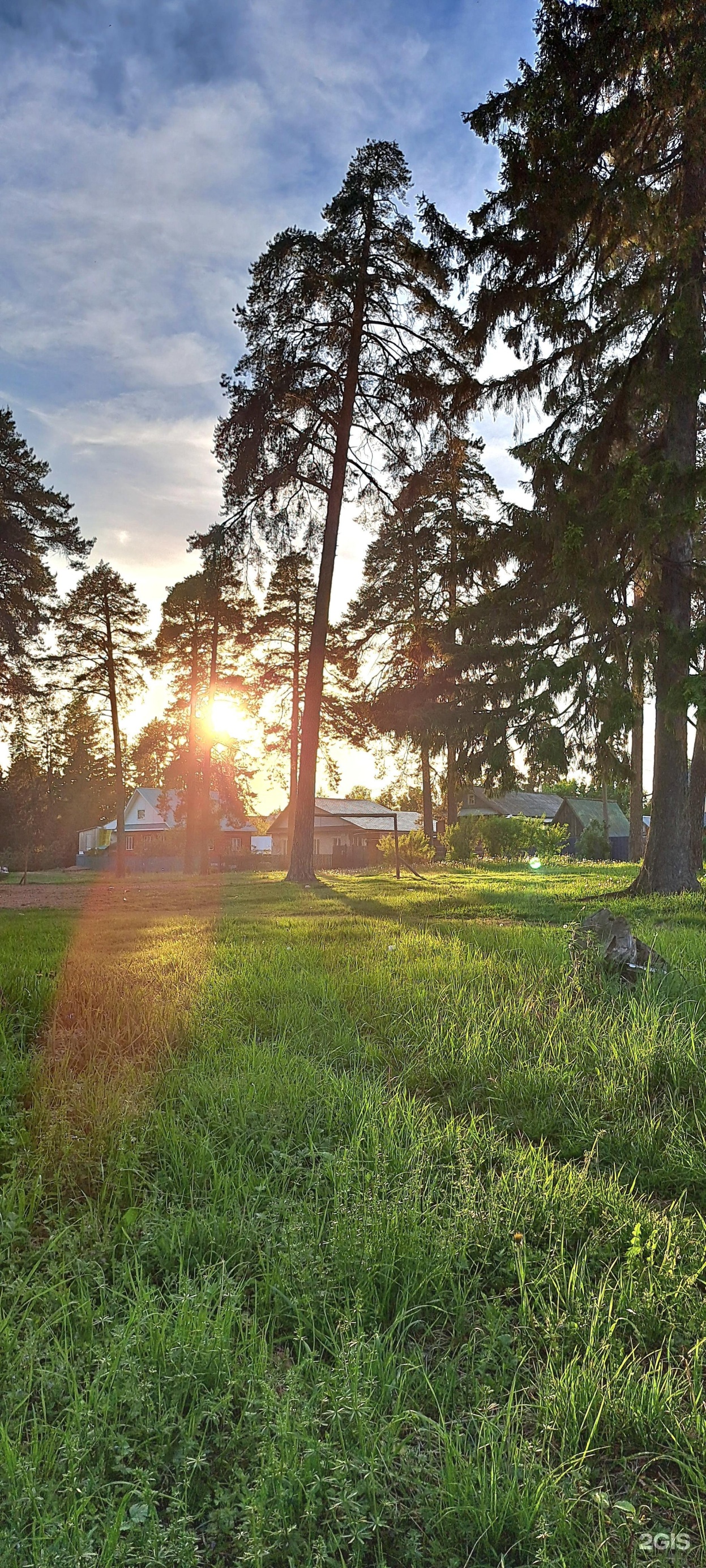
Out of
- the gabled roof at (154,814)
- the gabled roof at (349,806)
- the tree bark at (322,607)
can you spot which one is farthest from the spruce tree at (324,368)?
the gabled roof at (154,814)

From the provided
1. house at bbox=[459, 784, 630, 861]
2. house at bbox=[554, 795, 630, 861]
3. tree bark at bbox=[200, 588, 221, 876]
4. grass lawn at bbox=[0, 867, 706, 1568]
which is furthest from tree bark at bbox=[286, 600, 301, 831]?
grass lawn at bbox=[0, 867, 706, 1568]

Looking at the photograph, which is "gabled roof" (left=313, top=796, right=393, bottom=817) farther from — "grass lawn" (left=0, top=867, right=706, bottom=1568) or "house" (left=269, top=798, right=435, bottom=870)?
"grass lawn" (left=0, top=867, right=706, bottom=1568)

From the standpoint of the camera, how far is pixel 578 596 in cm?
986

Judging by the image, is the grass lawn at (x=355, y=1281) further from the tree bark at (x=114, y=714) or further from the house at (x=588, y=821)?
the house at (x=588, y=821)

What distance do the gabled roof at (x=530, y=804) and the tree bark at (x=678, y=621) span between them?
35.3 m

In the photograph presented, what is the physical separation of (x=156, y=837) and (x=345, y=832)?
13.2 metres

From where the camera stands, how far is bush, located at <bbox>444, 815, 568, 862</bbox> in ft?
83.0

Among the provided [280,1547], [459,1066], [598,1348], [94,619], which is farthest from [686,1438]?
[94,619]

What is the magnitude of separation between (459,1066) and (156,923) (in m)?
7.20

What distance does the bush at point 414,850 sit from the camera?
25.5m

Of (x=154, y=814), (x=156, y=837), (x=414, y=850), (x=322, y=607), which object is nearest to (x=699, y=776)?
(x=322, y=607)

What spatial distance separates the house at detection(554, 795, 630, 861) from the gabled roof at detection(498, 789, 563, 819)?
4.55ft

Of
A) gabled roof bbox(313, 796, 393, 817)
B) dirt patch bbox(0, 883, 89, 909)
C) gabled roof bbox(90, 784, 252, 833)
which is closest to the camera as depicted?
dirt patch bbox(0, 883, 89, 909)

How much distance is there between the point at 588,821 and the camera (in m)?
44.4
